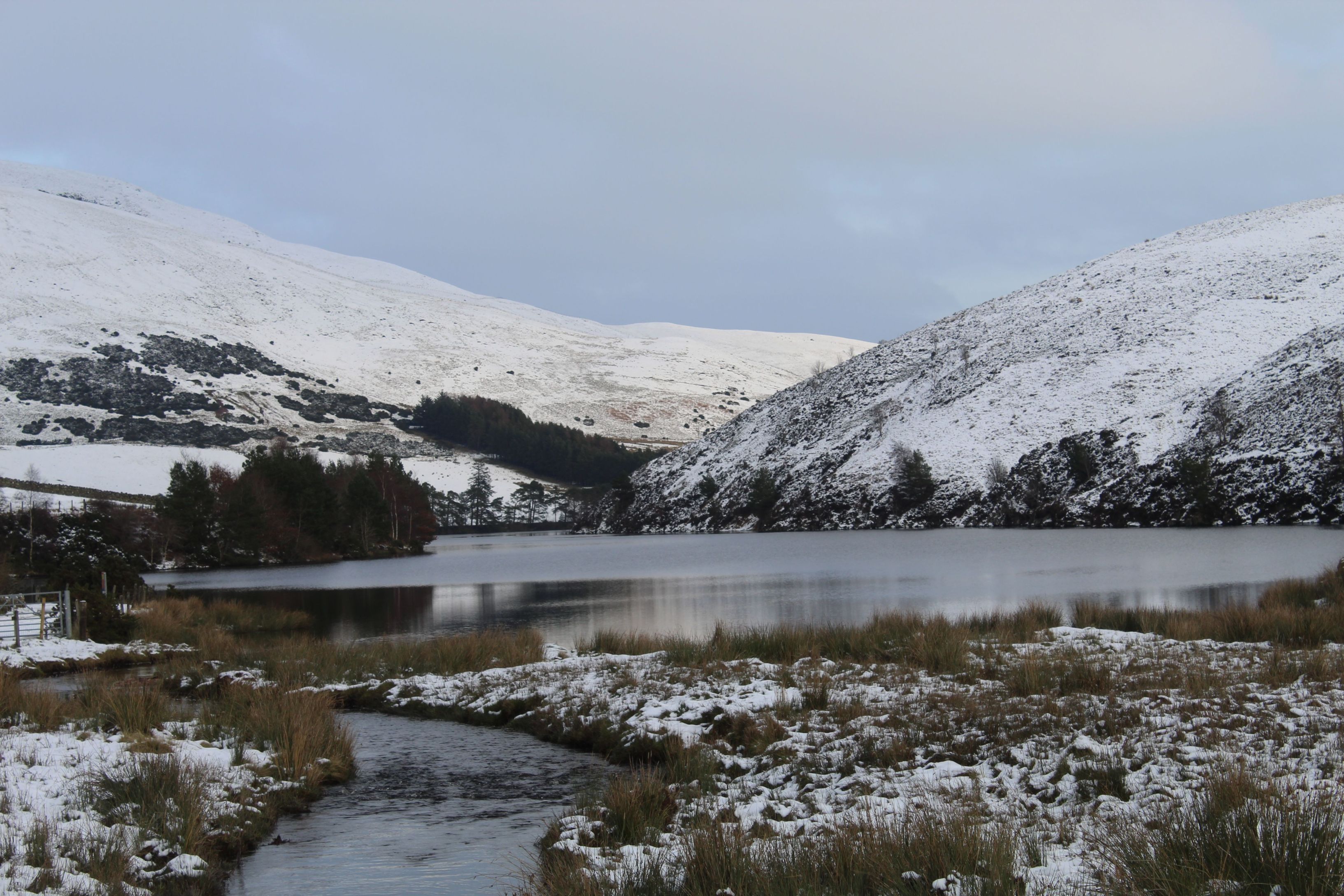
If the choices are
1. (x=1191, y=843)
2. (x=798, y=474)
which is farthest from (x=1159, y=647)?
(x=798, y=474)

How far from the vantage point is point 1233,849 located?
6.17m

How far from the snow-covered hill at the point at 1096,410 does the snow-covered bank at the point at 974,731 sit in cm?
6711

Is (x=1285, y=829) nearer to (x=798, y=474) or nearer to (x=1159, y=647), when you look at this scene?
(x=1159, y=647)

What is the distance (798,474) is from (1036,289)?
162 feet

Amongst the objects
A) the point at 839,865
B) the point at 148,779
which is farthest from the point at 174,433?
the point at 839,865

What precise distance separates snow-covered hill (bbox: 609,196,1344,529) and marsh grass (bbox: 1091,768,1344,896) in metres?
73.8

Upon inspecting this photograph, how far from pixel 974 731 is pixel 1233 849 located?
16.2ft

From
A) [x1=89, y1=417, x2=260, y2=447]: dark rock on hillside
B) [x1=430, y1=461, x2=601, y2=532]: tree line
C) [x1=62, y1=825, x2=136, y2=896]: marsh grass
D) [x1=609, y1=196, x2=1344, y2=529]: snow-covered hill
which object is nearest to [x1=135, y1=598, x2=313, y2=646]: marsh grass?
[x1=62, y1=825, x2=136, y2=896]: marsh grass

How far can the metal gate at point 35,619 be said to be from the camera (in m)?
25.2

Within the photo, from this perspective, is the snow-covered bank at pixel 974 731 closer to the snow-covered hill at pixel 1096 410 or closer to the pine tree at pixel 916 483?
the snow-covered hill at pixel 1096 410

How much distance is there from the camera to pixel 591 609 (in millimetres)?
36000

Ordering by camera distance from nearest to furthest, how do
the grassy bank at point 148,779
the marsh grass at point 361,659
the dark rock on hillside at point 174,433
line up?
the grassy bank at point 148,779 → the marsh grass at point 361,659 → the dark rock on hillside at point 174,433

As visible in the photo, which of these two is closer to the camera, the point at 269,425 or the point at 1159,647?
the point at 1159,647

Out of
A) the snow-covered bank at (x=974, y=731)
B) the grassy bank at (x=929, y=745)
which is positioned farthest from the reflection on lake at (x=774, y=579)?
Answer: the snow-covered bank at (x=974, y=731)
